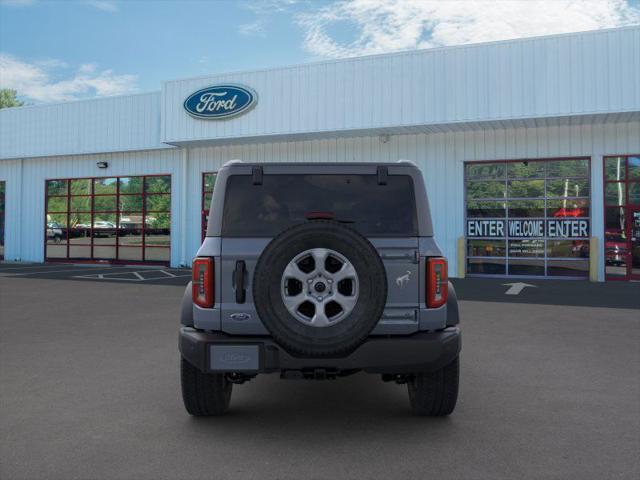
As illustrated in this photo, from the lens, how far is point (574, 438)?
3932mm

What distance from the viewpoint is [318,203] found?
4055 millimetres

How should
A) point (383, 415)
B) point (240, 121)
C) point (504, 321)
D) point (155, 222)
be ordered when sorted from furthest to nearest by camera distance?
point (155, 222)
point (240, 121)
point (504, 321)
point (383, 415)

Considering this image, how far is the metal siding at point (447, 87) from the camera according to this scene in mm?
14922

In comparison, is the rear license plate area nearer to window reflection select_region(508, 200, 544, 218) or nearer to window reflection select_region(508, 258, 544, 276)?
window reflection select_region(508, 258, 544, 276)

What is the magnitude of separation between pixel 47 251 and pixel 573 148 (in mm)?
21036

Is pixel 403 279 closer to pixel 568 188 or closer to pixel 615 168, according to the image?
pixel 568 188

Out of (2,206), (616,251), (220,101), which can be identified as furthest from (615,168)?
(2,206)

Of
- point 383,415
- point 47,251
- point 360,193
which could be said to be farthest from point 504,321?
point 47,251

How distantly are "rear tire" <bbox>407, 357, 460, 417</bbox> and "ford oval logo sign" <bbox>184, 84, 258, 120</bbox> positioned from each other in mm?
15886

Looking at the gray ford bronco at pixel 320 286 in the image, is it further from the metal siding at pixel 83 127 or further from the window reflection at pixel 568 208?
the metal siding at pixel 83 127

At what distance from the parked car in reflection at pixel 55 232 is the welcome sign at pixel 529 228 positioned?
17.2m

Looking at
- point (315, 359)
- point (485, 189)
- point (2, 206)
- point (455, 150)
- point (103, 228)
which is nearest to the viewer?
point (315, 359)

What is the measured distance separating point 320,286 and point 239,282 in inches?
22.2

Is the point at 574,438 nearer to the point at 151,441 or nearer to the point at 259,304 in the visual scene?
the point at 259,304
